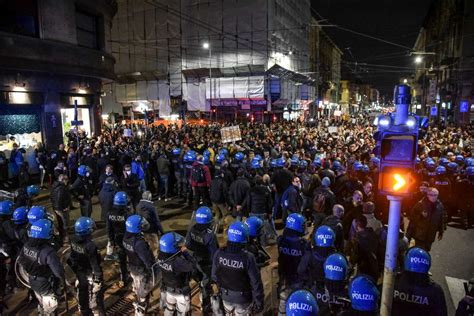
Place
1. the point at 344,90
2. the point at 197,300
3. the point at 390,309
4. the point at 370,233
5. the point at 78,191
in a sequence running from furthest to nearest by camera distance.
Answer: the point at 344,90 → the point at 78,191 → the point at 197,300 → the point at 370,233 → the point at 390,309

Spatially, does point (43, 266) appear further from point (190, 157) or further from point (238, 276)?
point (190, 157)

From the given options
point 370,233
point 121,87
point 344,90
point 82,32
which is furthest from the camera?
point 344,90

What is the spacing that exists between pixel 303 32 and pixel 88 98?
35.7 meters

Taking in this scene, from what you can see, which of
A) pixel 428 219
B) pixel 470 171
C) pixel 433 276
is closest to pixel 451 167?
pixel 470 171

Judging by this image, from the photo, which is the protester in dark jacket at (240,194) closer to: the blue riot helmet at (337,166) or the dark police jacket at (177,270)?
the blue riot helmet at (337,166)

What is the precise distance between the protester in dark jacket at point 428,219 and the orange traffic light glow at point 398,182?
373 centimetres

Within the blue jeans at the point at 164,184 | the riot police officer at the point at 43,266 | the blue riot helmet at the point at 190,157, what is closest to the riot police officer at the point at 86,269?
the riot police officer at the point at 43,266

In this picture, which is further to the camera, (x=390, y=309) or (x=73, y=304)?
(x=73, y=304)

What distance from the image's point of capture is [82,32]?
2103cm

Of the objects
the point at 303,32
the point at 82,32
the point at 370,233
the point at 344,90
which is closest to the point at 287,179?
the point at 370,233

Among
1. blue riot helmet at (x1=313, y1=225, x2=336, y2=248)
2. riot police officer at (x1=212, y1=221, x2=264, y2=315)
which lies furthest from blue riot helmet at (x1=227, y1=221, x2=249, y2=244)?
blue riot helmet at (x1=313, y1=225, x2=336, y2=248)

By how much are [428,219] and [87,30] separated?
21474 mm

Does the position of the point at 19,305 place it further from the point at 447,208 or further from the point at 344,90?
the point at 344,90

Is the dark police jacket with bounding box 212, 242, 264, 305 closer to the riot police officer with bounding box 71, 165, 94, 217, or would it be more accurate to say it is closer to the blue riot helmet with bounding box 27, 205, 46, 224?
the blue riot helmet with bounding box 27, 205, 46, 224
